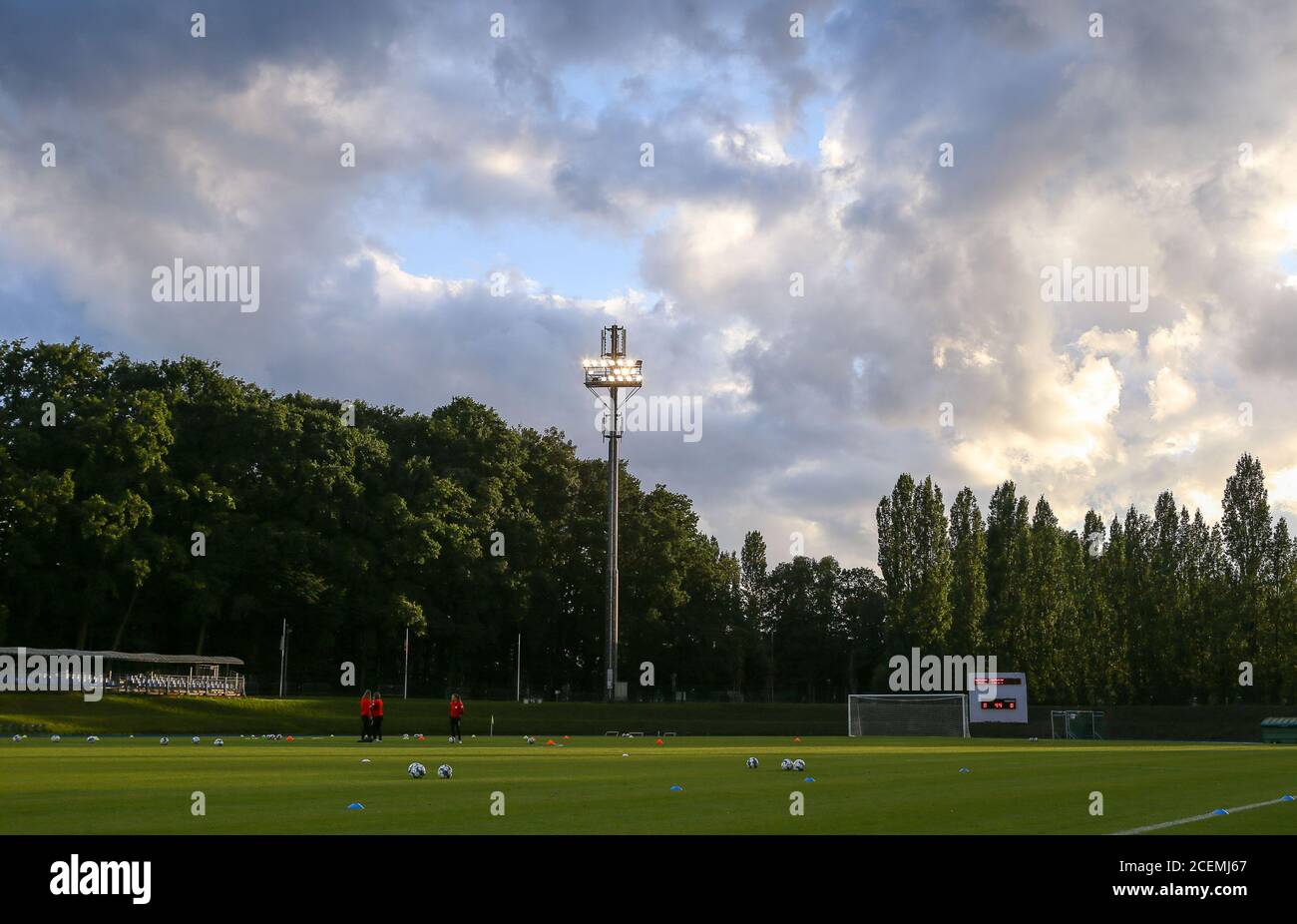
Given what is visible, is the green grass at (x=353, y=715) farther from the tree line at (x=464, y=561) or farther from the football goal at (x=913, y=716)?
the tree line at (x=464, y=561)

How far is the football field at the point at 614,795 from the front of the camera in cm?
1523

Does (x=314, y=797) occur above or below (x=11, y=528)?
below

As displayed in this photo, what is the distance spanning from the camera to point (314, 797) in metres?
18.9

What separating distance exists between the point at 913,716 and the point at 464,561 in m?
32.0

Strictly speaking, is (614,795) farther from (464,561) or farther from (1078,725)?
(464,561)

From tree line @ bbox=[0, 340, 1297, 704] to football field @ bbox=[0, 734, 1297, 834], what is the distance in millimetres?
46275

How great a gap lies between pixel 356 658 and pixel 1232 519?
62365mm

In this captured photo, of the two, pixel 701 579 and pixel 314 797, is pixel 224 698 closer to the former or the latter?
pixel 701 579

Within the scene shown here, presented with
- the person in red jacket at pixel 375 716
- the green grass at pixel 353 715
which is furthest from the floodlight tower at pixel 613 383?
the person in red jacket at pixel 375 716

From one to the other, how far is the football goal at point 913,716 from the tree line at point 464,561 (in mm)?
22866

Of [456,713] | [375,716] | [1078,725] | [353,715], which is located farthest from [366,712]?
[1078,725]

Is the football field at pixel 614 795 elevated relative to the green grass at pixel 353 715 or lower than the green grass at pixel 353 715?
elevated

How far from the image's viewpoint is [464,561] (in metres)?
87.3
